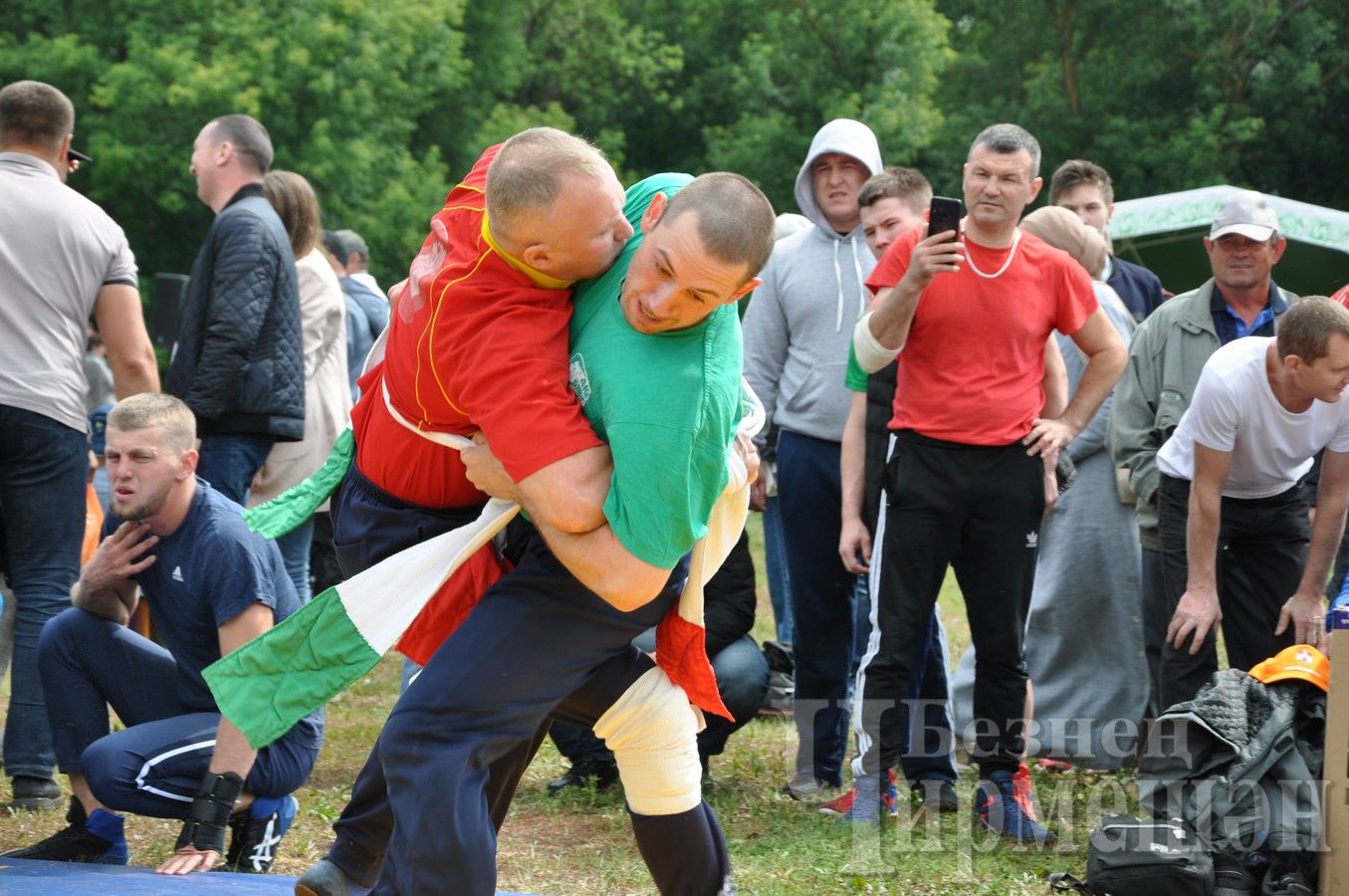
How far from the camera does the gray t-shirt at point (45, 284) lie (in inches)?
195

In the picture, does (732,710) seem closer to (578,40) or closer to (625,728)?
(625,728)

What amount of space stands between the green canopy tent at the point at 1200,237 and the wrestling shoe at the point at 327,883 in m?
9.66

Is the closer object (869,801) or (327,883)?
(327,883)

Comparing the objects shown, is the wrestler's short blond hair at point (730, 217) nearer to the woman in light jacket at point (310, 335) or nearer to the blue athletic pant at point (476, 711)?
the blue athletic pant at point (476, 711)

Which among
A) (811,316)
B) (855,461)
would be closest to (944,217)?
(855,461)

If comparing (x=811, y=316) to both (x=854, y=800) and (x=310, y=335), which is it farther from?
(x=310, y=335)

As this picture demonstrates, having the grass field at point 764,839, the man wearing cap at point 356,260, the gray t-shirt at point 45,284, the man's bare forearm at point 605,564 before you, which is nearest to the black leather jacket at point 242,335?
the gray t-shirt at point 45,284

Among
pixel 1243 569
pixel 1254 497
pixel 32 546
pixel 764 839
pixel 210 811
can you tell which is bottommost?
pixel 764 839

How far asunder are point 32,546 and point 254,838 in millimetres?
1311

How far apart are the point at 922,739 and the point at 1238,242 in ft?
6.60

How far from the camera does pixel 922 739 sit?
203 inches

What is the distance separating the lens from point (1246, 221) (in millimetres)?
5426

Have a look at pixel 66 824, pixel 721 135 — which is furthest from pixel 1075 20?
pixel 66 824

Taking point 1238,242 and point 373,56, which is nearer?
point 1238,242
